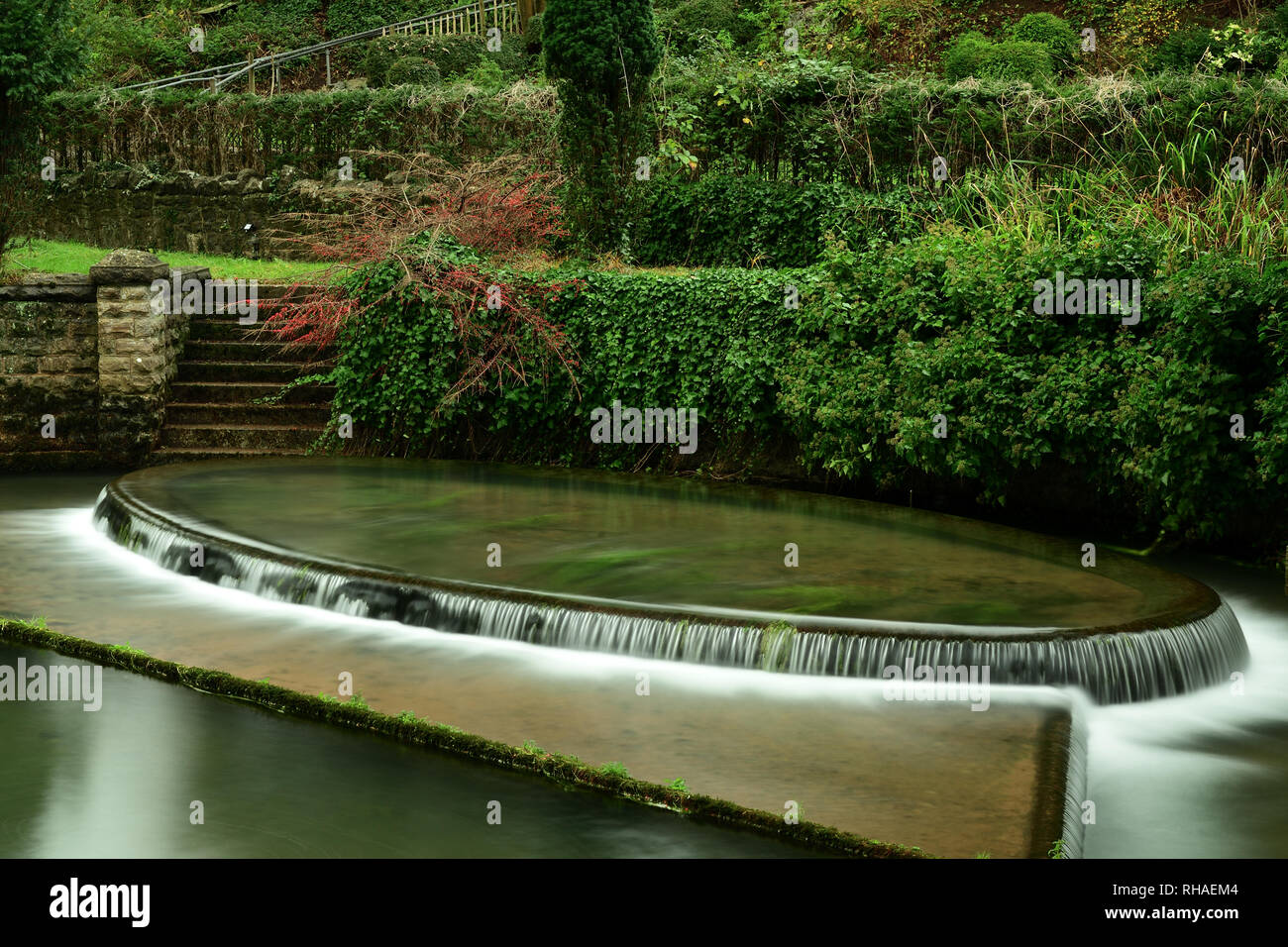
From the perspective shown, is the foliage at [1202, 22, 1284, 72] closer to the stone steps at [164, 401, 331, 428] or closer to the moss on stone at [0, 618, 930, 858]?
the stone steps at [164, 401, 331, 428]

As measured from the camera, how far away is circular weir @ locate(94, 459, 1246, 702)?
22.3 ft

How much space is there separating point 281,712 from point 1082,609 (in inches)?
160

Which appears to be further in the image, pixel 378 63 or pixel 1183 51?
pixel 378 63

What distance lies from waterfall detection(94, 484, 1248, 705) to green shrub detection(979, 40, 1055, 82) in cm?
1213

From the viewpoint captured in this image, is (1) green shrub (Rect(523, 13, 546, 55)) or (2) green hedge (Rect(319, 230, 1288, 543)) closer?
(2) green hedge (Rect(319, 230, 1288, 543))

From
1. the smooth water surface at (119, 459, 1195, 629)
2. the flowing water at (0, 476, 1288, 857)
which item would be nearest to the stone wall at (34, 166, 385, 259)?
the smooth water surface at (119, 459, 1195, 629)

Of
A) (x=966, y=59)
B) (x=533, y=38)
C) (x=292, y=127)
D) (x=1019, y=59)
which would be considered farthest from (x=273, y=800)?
(x=533, y=38)

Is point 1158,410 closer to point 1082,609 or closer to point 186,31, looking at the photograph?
point 1082,609

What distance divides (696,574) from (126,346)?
702 centimetres

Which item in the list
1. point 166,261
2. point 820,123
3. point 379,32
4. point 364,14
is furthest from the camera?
point 364,14

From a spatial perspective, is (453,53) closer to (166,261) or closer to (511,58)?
(511,58)

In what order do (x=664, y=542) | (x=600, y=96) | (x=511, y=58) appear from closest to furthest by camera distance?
(x=664, y=542) < (x=600, y=96) < (x=511, y=58)

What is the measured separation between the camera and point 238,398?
43.7 ft
